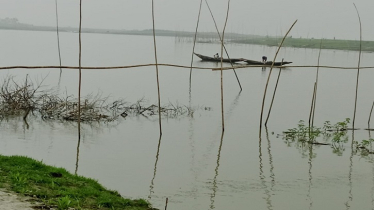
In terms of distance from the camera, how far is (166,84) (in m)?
21.0

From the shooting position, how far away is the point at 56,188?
16.1ft

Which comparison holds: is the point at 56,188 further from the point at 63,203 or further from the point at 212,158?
the point at 212,158

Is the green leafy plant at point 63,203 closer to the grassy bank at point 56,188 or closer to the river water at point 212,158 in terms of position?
the grassy bank at point 56,188

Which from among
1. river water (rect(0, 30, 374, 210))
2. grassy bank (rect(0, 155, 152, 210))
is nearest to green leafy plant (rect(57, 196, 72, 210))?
grassy bank (rect(0, 155, 152, 210))

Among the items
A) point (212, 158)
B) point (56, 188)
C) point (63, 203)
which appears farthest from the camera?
point (212, 158)

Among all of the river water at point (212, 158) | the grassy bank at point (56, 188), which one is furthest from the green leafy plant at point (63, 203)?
the river water at point (212, 158)

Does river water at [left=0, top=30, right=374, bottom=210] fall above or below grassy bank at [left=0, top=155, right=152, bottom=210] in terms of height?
below

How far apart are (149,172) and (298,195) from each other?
7.03 feet

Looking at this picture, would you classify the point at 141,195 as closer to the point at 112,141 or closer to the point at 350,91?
the point at 112,141

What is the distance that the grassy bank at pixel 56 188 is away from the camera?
4.56 m

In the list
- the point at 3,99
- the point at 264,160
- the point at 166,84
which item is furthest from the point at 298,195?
the point at 166,84

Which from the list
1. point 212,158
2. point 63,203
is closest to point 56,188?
point 63,203

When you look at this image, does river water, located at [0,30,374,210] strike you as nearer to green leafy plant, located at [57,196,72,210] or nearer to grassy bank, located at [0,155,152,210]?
grassy bank, located at [0,155,152,210]

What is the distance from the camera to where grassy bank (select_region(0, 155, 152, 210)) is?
4559 mm
